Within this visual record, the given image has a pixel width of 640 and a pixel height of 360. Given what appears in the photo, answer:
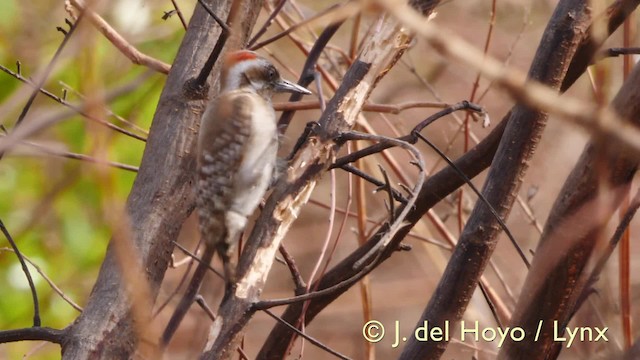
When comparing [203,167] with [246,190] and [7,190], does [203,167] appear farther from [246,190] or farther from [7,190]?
[7,190]

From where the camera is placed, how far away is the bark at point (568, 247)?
246 centimetres

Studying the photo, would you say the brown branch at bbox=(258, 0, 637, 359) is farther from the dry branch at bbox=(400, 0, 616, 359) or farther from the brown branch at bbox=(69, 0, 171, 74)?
the brown branch at bbox=(69, 0, 171, 74)

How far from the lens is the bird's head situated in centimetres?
345

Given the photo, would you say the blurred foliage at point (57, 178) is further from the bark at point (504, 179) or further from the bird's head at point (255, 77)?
the bark at point (504, 179)

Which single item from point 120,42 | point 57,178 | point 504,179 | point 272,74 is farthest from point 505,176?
point 57,178

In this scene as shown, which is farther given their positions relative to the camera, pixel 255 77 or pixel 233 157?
pixel 255 77

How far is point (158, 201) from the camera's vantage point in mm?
2730

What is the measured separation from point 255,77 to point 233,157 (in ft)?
1.71

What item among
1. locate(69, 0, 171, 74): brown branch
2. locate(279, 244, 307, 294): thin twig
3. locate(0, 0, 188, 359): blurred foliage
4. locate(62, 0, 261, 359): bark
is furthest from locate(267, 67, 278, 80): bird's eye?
locate(279, 244, 307, 294): thin twig

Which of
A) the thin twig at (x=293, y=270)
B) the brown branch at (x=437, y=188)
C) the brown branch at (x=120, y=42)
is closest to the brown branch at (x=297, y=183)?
the thin twig at (x=293, y=270)

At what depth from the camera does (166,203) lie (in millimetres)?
2742

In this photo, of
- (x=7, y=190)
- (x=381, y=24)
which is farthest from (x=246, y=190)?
(x=7, y=190)

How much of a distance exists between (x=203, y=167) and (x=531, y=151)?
3.82 feet

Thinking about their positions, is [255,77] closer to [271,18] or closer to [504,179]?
[271,18]
